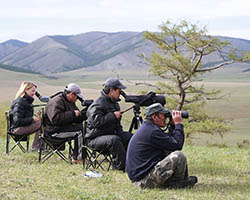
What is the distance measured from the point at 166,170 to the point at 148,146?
1.30ft

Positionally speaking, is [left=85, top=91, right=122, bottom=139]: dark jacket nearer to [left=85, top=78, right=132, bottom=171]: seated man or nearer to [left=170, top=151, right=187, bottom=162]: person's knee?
[left=85, top=78, right=132, bottom=171]: seated man

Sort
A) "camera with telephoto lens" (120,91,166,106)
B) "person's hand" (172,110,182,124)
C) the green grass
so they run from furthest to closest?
1. "camera with telephoto lens" (120,91,166,106)
2. "person's hand" (172,110,182,124)
3. the green grass

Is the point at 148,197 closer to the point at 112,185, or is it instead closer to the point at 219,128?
the point at 112,185

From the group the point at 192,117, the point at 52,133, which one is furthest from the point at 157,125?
the point at 192,117

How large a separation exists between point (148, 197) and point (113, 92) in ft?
7.03

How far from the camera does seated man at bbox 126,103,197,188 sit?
5.46 m

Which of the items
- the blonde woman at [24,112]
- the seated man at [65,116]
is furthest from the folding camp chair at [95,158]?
the blonde woman at [24,112]

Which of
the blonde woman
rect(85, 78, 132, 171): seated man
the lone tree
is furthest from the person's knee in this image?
the lone tree

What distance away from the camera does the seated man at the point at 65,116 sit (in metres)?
7.60

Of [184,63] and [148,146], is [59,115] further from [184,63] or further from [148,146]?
[184,63]

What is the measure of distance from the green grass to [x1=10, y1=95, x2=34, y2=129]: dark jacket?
2.28 feet

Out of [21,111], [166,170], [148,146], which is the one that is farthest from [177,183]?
[21,111]

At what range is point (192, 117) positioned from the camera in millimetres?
30594

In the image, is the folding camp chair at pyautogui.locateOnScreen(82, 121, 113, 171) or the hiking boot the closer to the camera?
the hiking boot
